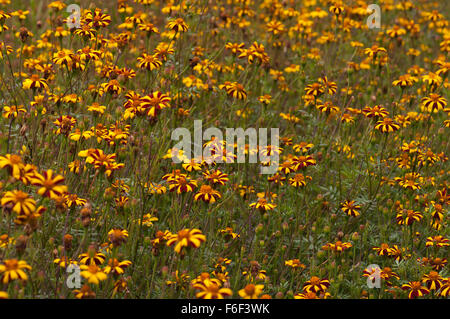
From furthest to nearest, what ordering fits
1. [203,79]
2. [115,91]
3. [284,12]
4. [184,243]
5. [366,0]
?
[366,0] < [284,12] < [203,79] < [115,91] < [184,243]

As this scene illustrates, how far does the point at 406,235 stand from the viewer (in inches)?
156

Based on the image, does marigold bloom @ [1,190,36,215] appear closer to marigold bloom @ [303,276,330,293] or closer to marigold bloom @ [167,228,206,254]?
marigold bloom @ [167,228,206,254]

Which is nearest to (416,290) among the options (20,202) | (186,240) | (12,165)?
(186,240)

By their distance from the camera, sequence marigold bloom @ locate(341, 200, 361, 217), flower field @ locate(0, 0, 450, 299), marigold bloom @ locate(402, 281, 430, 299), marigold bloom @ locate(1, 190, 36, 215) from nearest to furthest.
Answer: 1. marigold bloom @ locate(1, 190, 36, 215)
2. flower field @ locate(0, 0, 450, 299)
3. marigold bloom @ locate(402, 281, 430, 299)
4. marigold bloom @ locate(341, 200, 361, 217)

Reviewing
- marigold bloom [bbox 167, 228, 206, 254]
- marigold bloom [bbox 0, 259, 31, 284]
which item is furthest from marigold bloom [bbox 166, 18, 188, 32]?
marigold bloom [bbox 0, 259, 31, 284]

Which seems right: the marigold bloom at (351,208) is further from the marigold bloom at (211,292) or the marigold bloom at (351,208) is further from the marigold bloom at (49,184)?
the marigold bloom at (49,184)

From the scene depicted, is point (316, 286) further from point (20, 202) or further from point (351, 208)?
point (20, 202)

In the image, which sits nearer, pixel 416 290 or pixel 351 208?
pixel 416 290

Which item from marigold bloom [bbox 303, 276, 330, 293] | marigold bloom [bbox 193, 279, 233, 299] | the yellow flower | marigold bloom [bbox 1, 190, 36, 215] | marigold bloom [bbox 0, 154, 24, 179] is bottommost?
marigold bloom [bbox 303, 276, 330, 293]

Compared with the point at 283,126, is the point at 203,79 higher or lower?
higher

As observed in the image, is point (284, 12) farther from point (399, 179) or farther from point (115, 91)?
point (115, 91)

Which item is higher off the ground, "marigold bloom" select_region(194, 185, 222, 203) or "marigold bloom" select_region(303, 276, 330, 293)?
"marigold bloom" select_region(194, 185, 222, 203)
